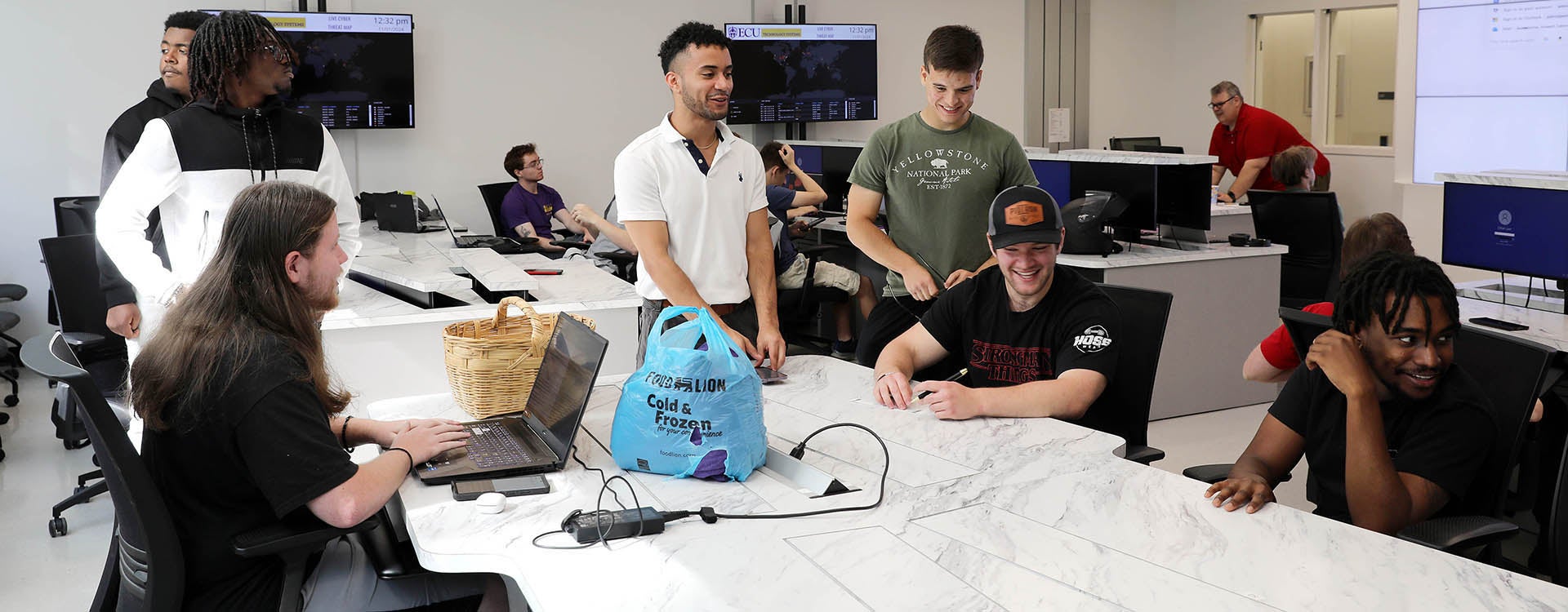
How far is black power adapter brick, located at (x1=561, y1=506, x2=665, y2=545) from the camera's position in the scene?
1706mm

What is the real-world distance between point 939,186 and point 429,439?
1.79 metres

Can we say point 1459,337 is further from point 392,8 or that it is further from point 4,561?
point 392,8

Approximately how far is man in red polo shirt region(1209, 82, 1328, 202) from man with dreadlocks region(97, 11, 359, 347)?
582 centimetres

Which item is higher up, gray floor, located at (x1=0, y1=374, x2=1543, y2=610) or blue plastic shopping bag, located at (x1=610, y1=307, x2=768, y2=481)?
blue plastic shopping bag, located at (x1=610, y1=307, x2=768, y2=481)

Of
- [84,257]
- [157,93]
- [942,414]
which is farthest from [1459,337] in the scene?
[84,257]

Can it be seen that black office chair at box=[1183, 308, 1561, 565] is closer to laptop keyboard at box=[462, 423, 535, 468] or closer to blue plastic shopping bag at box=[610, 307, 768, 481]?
blue plastic shopping bag at box=[610, 307, 768, 481]

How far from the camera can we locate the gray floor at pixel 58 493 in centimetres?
333

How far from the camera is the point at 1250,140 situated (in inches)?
300

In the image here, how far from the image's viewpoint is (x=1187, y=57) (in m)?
10.2

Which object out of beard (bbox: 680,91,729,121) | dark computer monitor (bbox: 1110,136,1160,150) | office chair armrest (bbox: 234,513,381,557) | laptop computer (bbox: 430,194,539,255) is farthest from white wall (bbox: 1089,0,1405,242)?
office chair armrest (bbox: 234,513,381,557)

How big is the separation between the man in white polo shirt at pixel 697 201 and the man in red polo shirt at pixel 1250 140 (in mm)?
5032

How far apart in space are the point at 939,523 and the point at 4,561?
3115mm

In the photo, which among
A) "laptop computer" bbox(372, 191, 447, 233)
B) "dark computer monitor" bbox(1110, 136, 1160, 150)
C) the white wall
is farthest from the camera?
the white wall

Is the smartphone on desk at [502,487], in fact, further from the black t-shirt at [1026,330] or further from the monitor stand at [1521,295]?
the monitor stand at [1521,295]
